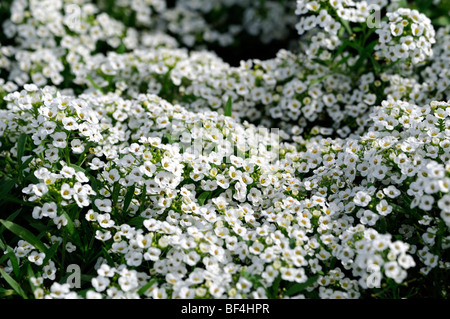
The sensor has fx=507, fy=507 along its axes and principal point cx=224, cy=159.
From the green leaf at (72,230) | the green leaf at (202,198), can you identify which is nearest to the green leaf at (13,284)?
the green leaf at (72,230)

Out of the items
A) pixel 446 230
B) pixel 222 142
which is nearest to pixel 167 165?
pixel 222 142

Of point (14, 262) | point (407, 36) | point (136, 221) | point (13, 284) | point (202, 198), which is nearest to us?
point (13, 284)

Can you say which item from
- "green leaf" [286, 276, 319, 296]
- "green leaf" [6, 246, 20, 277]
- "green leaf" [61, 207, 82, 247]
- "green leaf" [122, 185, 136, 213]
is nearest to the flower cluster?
"green leaf" [286, 276, 319, 296]

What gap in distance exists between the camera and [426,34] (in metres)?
Answer: 4.88

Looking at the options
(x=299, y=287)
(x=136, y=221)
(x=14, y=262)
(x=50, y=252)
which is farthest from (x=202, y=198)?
(x=14, y=262)

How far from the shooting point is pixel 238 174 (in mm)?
4156

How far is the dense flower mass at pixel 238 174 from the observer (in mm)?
3516

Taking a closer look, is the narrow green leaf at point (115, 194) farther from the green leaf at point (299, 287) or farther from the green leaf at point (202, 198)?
the green leaf at point (299, 287)

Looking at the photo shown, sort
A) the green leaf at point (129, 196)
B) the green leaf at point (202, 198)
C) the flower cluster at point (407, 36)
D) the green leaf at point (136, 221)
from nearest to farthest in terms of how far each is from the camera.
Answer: the green leaf at point (136, 221) → the green leaf at point (129, 196) → the green leaf at point (202, 198) → the flower cluster at point (407, 36)

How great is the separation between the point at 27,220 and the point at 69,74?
96.5 inches

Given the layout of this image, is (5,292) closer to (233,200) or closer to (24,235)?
(24,235)

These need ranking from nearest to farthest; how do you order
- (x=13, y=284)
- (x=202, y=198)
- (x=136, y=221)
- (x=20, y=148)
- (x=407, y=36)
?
(x=13, y=284) → (x=136, y=221) → (x=202, y=198) → (x=20, y=148) → (x=407, y=36)

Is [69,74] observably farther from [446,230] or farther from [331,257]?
[446,230]

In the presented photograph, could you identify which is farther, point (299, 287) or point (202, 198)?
point (202, 198)
